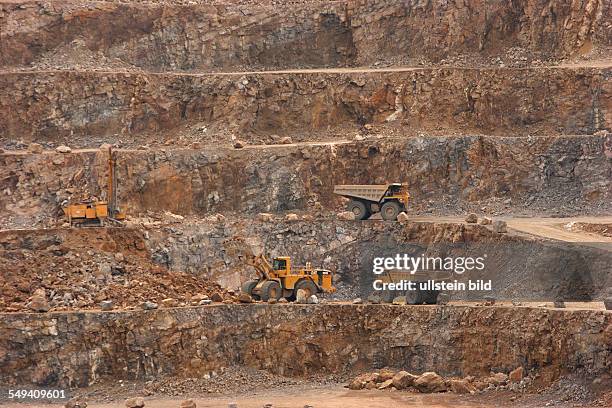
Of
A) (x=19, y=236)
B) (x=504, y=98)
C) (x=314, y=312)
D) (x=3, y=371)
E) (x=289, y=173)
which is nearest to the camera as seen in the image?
(x=3, y=371)

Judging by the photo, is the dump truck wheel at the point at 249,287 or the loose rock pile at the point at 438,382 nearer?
the loose rock pile at the point at 438,382

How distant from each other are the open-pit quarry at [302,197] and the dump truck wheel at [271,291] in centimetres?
46

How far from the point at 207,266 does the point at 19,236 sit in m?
6.02

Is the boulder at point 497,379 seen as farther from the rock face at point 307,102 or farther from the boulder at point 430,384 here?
the rock face at point 307,102

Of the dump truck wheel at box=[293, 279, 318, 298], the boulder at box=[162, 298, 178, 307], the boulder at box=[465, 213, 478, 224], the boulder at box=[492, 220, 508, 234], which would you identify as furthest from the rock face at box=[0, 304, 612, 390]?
the boulder at box=[465, 213, 478, 224]

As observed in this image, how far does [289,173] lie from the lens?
50938 millimetres

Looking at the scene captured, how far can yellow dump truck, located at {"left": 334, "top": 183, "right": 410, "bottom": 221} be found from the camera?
47781 millimetres

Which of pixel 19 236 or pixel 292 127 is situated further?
pixel 292 127

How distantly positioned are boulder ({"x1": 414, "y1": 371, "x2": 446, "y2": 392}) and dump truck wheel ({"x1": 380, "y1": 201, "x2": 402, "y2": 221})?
10.5 m

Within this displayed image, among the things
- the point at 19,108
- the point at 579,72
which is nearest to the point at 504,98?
the point at 579,72

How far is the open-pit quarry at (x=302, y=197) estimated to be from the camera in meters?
39.2

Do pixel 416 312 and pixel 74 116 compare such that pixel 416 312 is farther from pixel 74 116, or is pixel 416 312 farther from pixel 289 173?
pixel 74 116

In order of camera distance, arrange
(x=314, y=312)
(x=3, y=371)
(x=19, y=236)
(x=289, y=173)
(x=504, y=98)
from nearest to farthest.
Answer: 1. (x=3, y=371)
2. (x=314, y=312)
3. (x=19, y=236)
4. (x=289, y=173)
5. (x=504, y=98)

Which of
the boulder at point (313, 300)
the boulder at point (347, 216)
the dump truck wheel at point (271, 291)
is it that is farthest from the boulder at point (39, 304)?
the boulder at point (347, 216)
